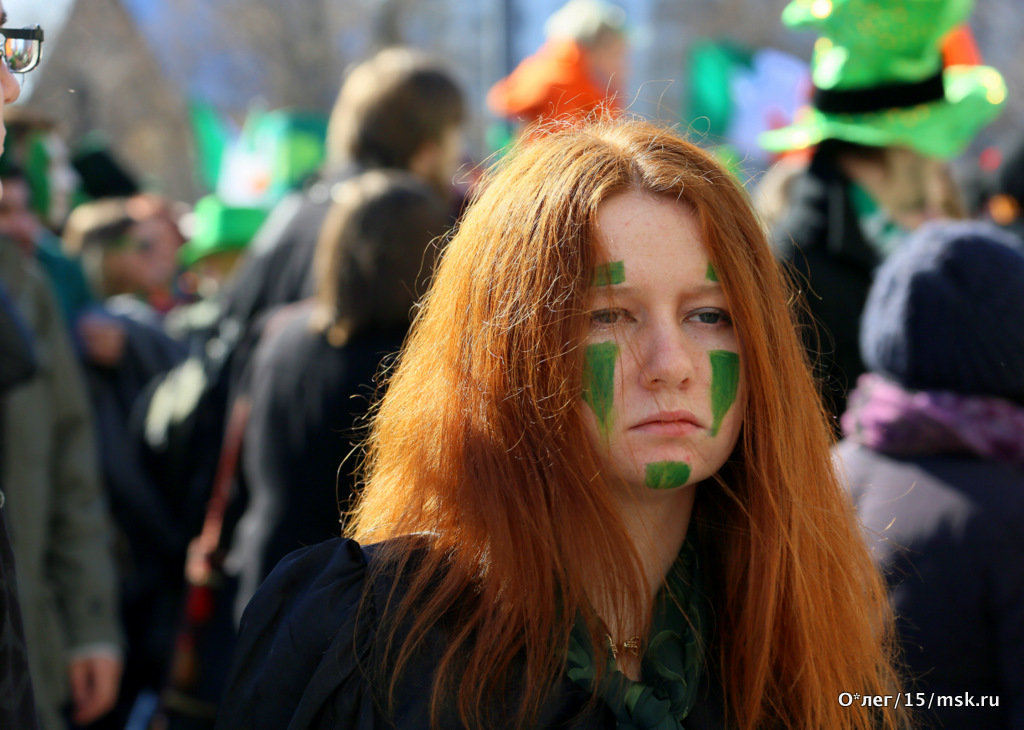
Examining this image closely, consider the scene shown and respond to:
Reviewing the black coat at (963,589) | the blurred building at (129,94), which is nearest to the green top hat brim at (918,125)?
the black coat at (963,589)

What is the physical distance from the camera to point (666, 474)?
151cm

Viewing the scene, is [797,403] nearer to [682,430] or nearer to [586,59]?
[682,430]

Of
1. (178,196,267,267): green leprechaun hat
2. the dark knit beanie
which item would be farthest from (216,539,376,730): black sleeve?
(178,196,267,267): green leprechaun hat

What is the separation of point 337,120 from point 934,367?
94.4 inches

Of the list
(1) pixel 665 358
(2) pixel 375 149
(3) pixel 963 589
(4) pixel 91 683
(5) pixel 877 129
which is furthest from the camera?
(2) pixel 375 149

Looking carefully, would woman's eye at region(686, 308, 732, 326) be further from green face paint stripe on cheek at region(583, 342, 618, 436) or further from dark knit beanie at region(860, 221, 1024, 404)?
dark knit beanie at region(860, 221, 1024, 404)

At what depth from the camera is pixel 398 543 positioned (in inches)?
61.4

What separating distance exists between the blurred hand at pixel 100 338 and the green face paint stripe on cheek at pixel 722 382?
11.2 ft

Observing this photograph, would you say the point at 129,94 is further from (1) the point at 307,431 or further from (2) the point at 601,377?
(2) the point at 601,377

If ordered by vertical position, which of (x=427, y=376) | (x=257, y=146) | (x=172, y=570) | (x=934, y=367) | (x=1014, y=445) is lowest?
(x=172, y=570)

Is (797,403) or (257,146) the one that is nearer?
(797,403)

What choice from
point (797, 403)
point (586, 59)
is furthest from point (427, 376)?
point (586, 59)

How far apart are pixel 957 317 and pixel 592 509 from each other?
3.79ft

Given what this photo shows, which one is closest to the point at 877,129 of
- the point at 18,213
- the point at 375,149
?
the point at 375,149
